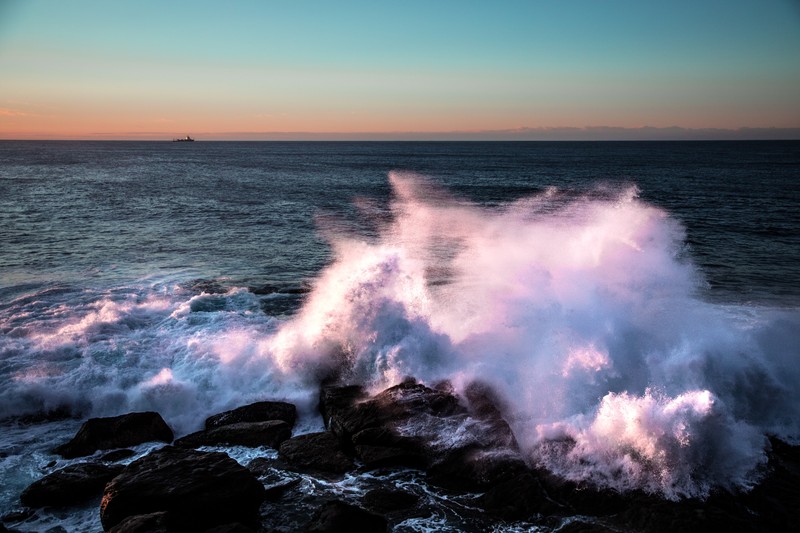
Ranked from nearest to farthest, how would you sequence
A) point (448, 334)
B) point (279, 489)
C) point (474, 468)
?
point (279, 489)
point (474, 468)
point (448, 334)

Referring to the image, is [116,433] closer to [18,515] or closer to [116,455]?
[116,455]

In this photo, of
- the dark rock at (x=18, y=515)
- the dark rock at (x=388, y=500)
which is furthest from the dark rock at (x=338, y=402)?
the dark rock at (x=18, y=515)

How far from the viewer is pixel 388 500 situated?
9367mm

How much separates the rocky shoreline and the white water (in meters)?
0.57

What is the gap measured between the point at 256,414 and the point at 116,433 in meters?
2.86

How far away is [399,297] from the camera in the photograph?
51.4 ft

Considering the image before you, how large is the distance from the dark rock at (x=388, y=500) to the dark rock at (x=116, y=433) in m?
5.03

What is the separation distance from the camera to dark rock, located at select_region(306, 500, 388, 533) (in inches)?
321

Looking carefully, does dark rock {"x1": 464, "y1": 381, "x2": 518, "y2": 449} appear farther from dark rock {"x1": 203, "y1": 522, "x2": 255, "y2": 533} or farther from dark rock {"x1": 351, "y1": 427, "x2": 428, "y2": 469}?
dark rock {"x1": 203, "y1": 522, "x2": 255, "y2": 533}

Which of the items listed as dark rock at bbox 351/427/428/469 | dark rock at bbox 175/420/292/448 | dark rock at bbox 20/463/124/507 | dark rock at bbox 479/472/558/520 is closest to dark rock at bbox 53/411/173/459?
dark rock at bbox 175/420/292/448

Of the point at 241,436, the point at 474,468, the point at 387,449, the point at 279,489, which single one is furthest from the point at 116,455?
the point at 474,468

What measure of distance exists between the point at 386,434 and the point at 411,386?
1.79 meters

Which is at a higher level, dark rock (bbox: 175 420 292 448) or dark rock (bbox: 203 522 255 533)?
dark rock (bbox: 203 522 255 533)

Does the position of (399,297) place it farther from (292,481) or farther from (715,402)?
(715,402)
